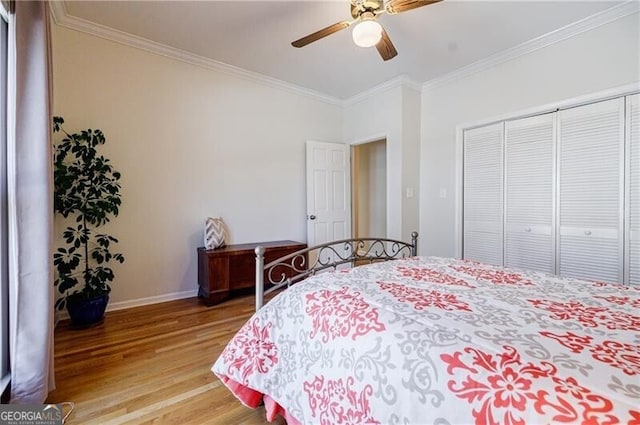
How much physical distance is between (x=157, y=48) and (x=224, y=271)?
96.1 inches

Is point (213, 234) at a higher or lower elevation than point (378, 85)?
lower

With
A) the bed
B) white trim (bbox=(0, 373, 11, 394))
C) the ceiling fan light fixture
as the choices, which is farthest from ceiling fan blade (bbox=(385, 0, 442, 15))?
white trim (bbox=(0, 373, 11, 394))

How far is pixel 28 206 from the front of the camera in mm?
1526

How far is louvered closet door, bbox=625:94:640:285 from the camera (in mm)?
2414

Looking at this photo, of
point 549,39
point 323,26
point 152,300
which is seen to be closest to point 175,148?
point 152,300

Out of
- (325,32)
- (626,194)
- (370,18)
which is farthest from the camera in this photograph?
(626,194)

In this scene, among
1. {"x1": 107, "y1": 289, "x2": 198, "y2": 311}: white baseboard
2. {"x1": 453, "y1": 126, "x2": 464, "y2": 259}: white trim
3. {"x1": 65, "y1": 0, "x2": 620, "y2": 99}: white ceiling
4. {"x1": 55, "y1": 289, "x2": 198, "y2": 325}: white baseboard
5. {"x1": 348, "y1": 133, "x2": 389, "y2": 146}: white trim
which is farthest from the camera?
{"x1": 348, "y1": 133, "x2": 389, "y2": 146}: white trim

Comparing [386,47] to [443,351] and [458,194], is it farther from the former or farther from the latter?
[443,351]

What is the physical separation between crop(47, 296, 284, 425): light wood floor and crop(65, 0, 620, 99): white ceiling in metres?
2.71

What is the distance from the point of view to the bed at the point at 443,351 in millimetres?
696

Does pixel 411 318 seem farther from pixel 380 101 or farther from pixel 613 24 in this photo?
pixel 380 101

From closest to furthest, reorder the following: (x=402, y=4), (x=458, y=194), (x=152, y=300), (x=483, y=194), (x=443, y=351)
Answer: (x=443, y=351) < (x=402, y=4) < (x=152, y=300) < (x=483, y=194) < (x=458, y=194)

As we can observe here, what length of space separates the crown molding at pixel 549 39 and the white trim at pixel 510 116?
0.58m

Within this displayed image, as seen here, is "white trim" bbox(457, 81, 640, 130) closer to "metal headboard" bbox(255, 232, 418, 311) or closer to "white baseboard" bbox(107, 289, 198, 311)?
"metal headboard" bbox(255, 232, 418, 311)
